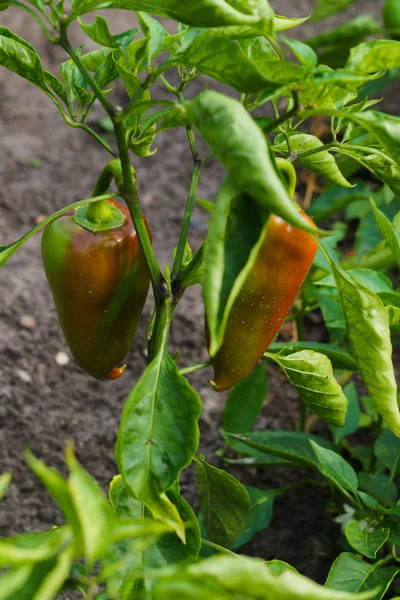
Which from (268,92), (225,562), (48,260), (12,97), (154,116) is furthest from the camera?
(12,97)

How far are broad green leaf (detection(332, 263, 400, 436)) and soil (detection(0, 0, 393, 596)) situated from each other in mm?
636

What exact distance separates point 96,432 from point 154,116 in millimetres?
866

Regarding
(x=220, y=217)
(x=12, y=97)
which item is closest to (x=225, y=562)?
(x=220, y=217)

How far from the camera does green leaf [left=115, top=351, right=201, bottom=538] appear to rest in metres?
0.73

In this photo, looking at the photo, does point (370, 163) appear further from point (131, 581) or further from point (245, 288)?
point (131, 581)

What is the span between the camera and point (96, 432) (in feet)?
5.04

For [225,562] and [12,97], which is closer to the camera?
[225,562]

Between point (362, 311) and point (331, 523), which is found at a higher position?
point (362, 311)

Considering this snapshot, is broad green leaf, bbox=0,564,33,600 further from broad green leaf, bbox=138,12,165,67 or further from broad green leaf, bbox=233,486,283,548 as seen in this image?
broad green leaf, bbox=233,486,283,548

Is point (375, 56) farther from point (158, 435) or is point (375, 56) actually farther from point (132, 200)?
point (158, 435)

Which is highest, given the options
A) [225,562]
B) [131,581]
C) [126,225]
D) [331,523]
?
[225,562]

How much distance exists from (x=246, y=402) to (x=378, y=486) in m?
0.27

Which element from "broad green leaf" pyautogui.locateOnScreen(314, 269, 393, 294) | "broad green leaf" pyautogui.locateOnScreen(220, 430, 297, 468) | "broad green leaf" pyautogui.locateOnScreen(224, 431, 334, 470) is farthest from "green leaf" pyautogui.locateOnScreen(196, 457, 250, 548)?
"broad green leaf" pyautogui.locateOnScreen(314, 269, 393, 294)

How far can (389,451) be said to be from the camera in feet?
4.19
